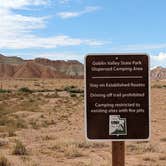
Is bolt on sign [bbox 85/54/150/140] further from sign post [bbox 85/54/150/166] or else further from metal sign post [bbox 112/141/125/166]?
metal sign post [bbox 112/141/125/166]

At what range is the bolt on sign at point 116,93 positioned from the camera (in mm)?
5832

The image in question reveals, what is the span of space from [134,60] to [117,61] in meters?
0.20

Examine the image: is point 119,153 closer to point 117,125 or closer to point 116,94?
point 117,125

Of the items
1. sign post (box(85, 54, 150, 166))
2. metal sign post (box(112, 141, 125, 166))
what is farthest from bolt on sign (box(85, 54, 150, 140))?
metal sign post (box(112, 141, 125, 166))

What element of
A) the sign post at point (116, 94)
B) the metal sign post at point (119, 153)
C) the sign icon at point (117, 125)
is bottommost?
the metal sign post at point (119, 153)

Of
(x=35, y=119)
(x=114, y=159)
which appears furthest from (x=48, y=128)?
(x=114, y=159)

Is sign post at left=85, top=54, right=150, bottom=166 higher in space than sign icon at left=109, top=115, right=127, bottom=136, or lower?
higher

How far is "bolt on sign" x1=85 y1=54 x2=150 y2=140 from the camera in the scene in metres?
5.83

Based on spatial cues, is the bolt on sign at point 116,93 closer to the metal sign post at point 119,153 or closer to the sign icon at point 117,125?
the sign icon at point 117,125

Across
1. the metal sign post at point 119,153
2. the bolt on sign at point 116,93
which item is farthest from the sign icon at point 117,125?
the metal sign post at point 119,153

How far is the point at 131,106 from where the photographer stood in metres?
5.84

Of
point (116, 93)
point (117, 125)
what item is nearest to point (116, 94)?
point (116, 93)

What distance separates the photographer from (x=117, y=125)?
585 cm

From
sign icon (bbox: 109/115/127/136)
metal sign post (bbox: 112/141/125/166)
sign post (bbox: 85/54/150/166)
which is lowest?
metal sign post (bbox: 112/141/125/166)
